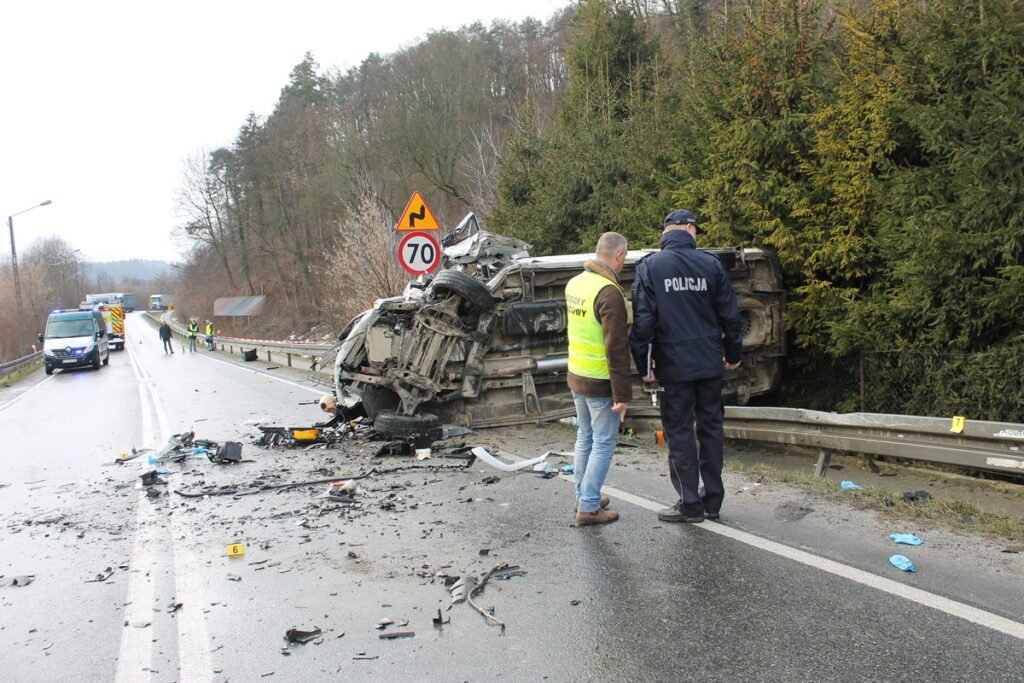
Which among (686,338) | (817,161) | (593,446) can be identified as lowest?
(593,446)

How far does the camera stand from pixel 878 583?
3.89m

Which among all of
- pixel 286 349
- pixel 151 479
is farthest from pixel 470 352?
Result: pixel 286 349

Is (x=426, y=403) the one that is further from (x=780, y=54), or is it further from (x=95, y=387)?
(x=95, y=387)

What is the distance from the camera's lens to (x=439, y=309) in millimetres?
8859

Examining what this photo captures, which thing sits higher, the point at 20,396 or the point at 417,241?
the point at 417,241

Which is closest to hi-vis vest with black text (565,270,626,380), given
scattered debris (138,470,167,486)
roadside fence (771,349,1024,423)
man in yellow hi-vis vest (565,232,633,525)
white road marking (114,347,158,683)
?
man in yellow hi-vis vest (565,232,633,525)

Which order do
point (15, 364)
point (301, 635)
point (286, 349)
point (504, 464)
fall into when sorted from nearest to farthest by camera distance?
1. point (301, 635)
2. point (504, 464)
3. point (286, 349)
4. point (15, 364)

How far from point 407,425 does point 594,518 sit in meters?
3.89

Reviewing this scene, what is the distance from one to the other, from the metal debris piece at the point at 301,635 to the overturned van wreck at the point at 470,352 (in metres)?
4.78

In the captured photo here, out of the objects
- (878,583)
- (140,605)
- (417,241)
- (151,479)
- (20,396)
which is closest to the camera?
(878,583)

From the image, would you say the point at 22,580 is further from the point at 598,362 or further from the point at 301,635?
the point at 598,362

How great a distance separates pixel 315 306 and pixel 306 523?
46.7 metres

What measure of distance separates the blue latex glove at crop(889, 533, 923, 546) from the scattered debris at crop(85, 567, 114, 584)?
191 inches

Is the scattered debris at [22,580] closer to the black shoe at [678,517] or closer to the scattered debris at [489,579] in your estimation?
the scattered debris at [489,579]
